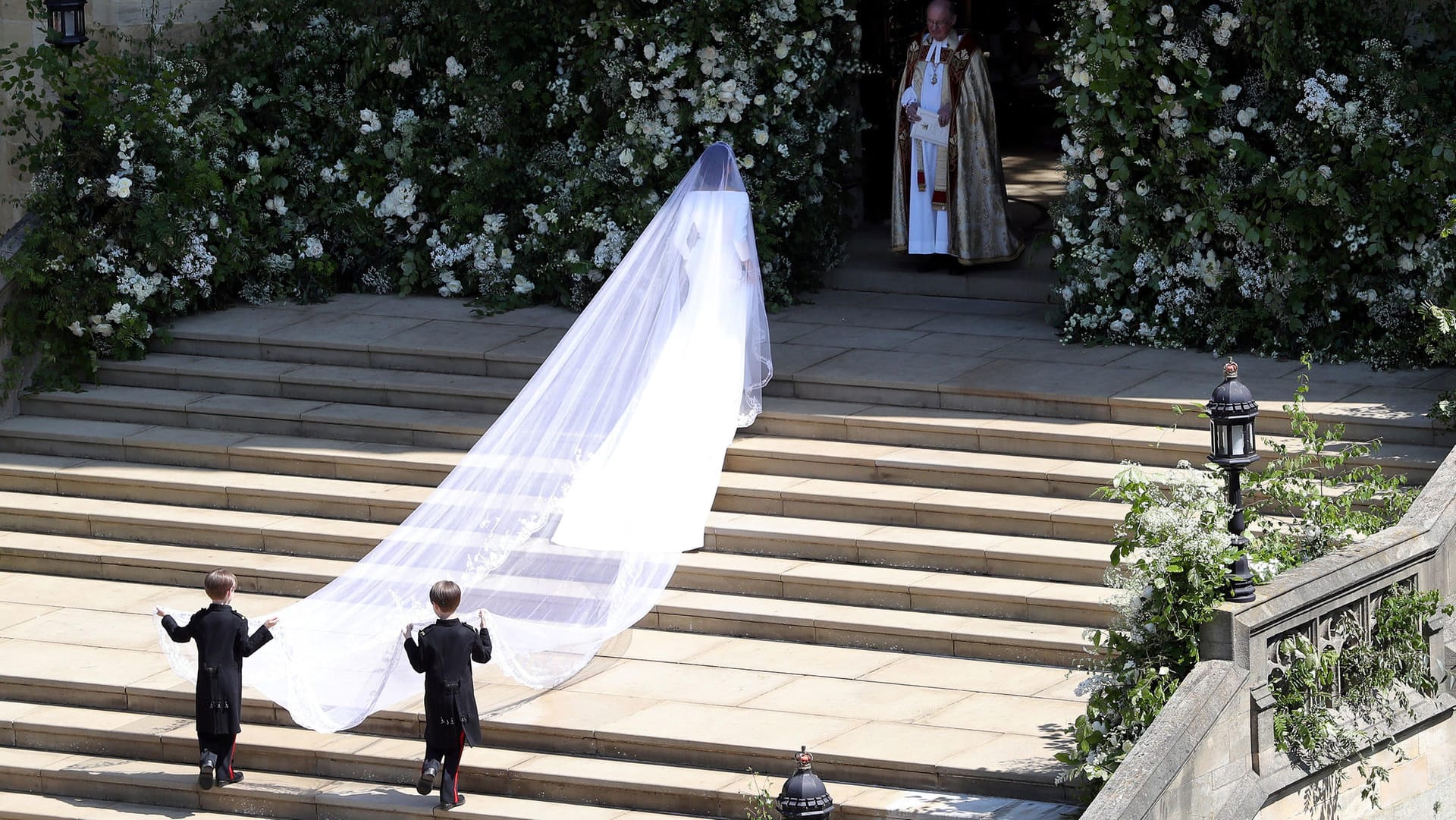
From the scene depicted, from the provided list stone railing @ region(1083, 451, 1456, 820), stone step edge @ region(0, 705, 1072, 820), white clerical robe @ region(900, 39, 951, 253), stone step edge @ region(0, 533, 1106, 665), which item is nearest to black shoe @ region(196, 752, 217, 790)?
stone step edge @ region(0, 705, 1072, 820)

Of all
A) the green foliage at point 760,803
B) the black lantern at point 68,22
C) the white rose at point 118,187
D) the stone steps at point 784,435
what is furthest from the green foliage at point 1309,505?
the black lantern at point 68,22

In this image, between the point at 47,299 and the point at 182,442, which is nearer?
the point at 182,442

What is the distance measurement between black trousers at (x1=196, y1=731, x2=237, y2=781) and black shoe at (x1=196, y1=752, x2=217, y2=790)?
0.08ft

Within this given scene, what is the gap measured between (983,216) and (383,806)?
254 inches

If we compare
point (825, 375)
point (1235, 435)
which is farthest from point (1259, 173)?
point (1235, 435)

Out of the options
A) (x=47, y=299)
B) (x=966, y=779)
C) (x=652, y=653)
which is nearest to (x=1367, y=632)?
(x=966, y=779)

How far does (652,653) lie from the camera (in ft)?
33.2

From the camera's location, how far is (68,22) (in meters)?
13.4

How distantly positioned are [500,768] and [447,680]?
0.56 metres

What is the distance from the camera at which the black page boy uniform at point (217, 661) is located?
9.09m

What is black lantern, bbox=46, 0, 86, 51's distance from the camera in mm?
13328

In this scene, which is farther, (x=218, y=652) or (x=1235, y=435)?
(x=218, y=652)

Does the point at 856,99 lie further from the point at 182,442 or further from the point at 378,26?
the point at 182,442

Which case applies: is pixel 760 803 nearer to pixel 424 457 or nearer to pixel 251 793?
pixel 251 793
